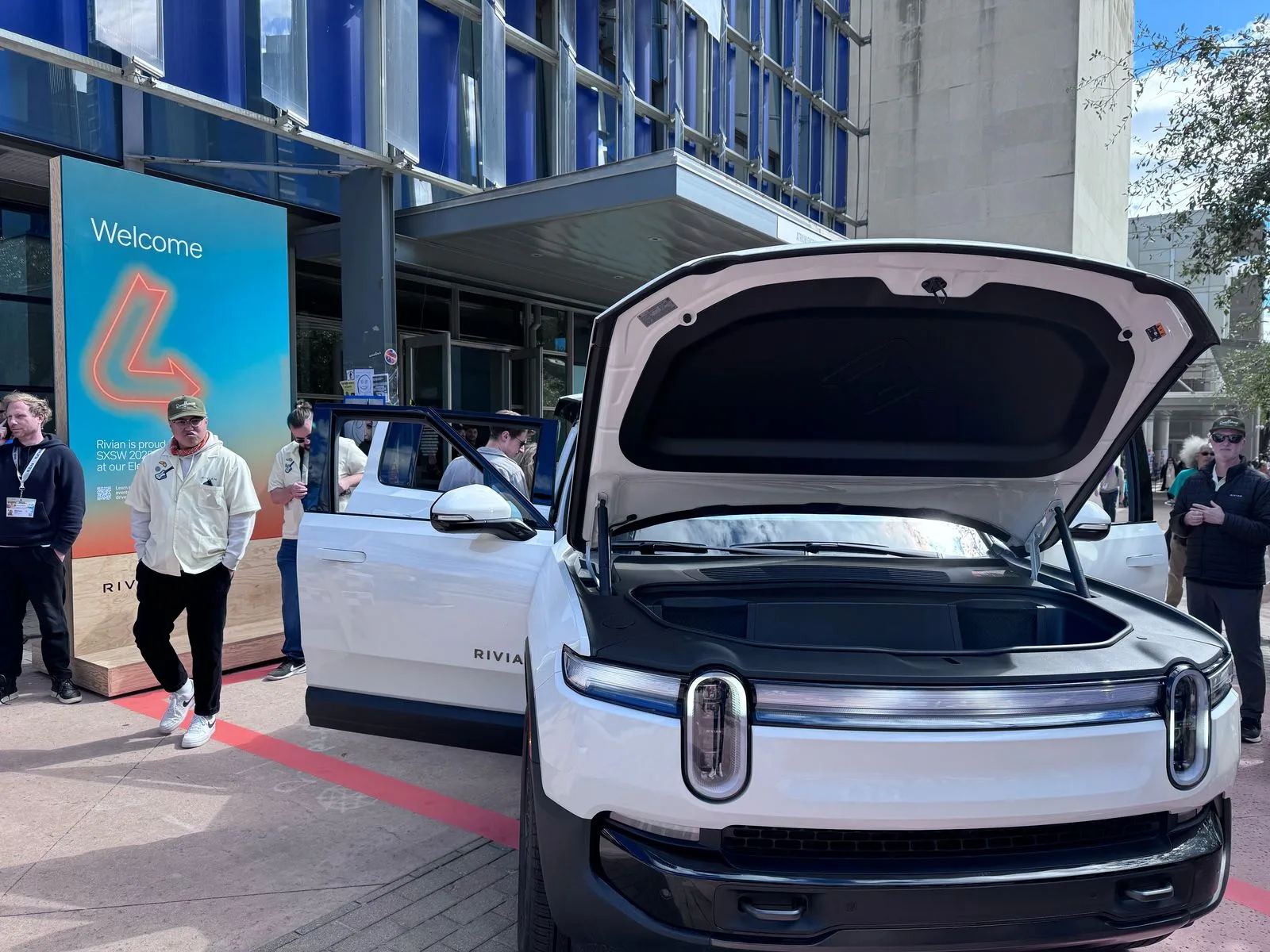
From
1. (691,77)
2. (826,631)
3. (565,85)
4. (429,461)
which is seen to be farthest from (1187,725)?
(691,77)

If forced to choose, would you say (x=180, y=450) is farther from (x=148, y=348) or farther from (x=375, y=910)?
(x=375, y=910)

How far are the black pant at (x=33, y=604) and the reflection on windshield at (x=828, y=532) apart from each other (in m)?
4.03

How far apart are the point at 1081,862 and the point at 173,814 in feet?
11.3

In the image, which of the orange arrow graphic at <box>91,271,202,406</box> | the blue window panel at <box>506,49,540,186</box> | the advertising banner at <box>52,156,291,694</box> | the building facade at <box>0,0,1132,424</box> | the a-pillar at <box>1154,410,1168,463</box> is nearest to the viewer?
the advertising banner at <box>52,156,291,694</box>

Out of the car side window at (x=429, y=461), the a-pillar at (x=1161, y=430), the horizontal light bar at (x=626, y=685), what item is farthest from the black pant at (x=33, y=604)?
the a-pillar at (x=1161, y=430)

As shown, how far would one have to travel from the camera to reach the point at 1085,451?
2.91 meters

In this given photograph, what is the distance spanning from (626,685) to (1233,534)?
13.7 ft

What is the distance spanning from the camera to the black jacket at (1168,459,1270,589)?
4.70 meters

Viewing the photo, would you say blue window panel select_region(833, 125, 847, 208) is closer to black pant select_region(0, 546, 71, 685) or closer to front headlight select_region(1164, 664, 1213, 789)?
black pant select_region(0, 546, 71, 685)

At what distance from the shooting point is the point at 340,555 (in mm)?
3586

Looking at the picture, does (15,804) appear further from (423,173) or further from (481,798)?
(423,173)

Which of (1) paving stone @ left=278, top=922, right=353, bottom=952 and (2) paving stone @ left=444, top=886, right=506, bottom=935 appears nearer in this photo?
(1) paving stone @ left=278, top=922, right=353, bottom=952

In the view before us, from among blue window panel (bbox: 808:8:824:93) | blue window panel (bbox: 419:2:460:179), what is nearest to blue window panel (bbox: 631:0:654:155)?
blue window panel (bbox: 419:2:460:179)

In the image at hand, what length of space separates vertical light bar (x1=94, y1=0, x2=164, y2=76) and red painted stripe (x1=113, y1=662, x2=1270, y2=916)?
188 inches
